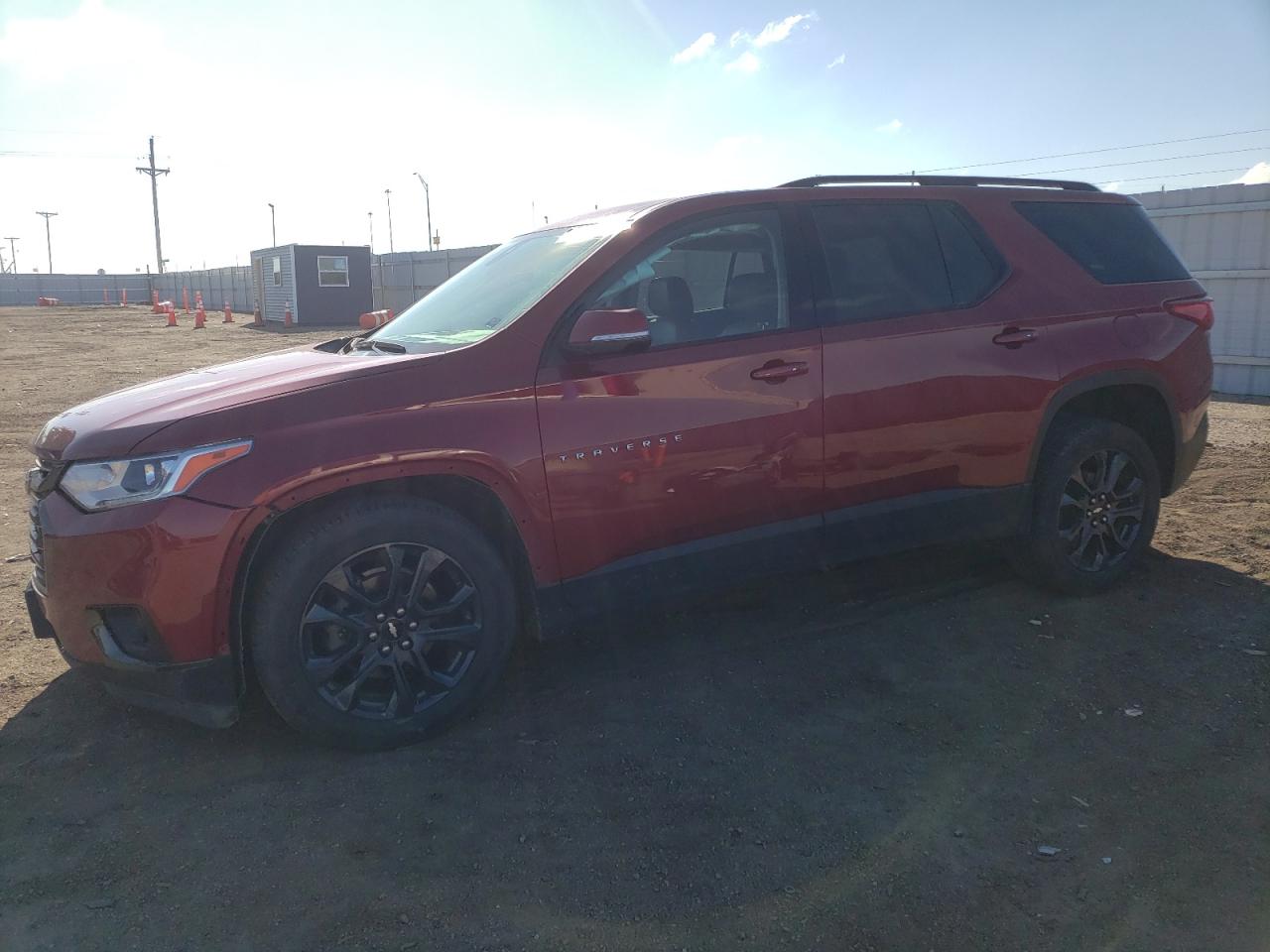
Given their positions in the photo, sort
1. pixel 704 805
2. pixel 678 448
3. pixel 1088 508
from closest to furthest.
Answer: pixel 704 805, pixel 678 448, pixel 1088 508

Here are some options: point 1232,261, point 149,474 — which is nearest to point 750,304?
point 149,474

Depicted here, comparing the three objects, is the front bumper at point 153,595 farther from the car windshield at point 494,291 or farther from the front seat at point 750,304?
the front seat at point 750,304

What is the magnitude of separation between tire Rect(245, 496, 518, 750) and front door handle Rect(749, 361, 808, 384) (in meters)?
1.26

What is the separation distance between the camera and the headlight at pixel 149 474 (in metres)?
3.02

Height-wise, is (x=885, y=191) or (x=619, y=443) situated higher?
(x=885, y=191)

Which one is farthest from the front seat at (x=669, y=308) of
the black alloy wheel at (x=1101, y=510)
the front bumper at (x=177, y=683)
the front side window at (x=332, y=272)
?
the front side window at (x=332, y=272)

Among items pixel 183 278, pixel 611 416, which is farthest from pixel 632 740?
pixel 183 278

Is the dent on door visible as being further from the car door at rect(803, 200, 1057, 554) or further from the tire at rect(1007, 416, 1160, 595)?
the tire at rect(1007, 416, 1160, 595)

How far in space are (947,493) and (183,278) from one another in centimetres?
6105

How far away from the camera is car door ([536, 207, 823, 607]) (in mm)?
3504

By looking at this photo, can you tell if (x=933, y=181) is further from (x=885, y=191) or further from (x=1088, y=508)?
(x=1088, y=508)

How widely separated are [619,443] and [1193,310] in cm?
330

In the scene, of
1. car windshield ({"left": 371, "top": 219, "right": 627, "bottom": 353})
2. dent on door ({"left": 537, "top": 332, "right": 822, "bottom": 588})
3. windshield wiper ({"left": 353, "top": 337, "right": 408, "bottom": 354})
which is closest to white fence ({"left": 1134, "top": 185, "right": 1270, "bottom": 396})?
dent on door ({"left": 537, "top": 332, "right": 822, "bottom": 588})

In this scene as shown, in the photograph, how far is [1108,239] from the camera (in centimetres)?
484
